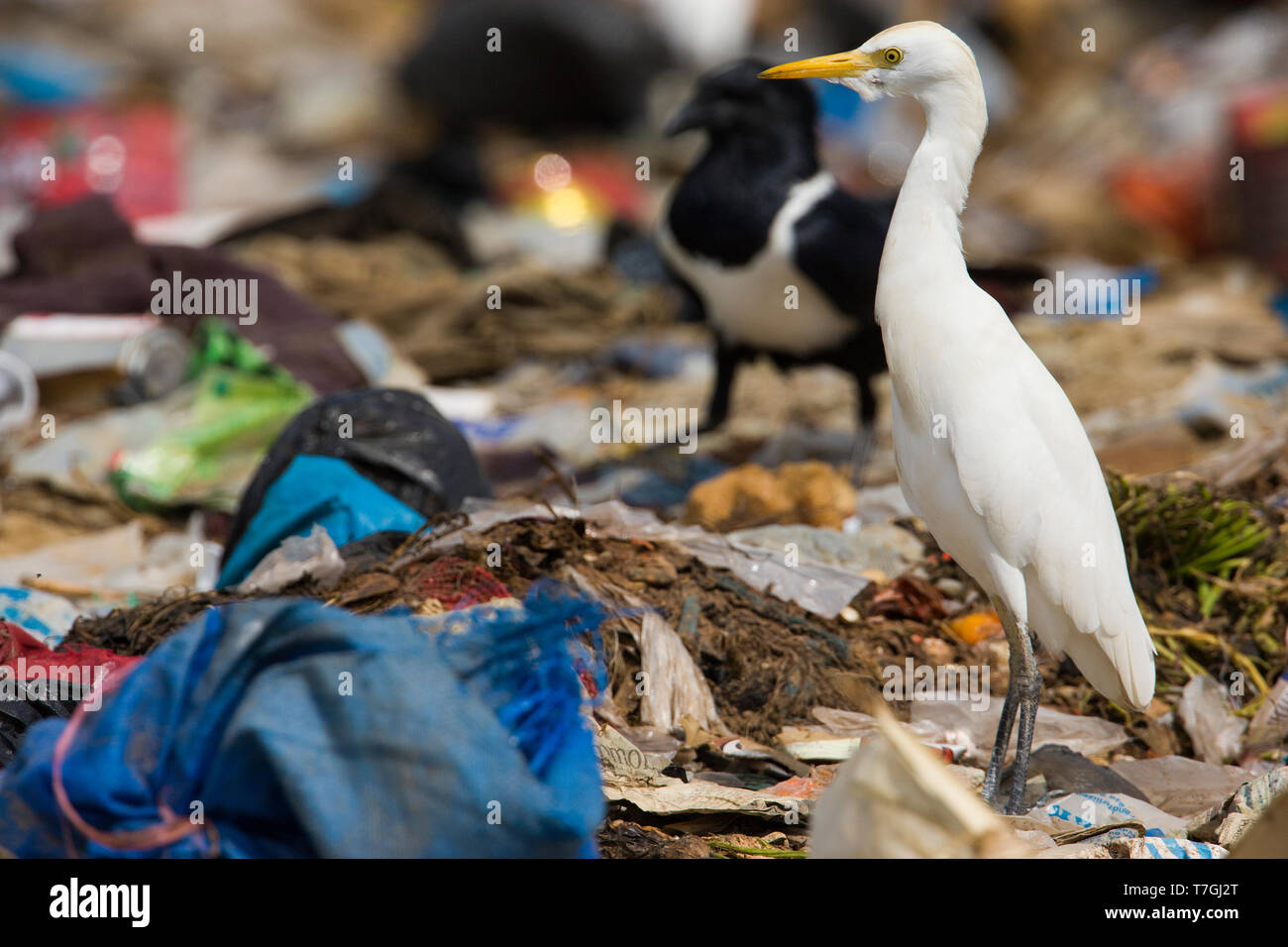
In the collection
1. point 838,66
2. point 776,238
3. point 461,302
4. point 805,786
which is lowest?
point 805,786

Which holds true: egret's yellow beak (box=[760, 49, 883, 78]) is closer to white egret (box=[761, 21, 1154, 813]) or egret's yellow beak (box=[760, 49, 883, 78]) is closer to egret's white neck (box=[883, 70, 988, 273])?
white egret (box=[761, 21, 1154, 813])

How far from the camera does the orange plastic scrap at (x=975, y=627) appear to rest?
3166 mm

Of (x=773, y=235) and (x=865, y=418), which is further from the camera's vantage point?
(x=865, y=418)

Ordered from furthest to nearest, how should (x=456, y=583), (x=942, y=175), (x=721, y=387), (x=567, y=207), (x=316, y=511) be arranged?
(x=567, y=207) < (x=721, y=387) < (x=316, y=511) < (x=456, y=583) < (x=942, y=175)

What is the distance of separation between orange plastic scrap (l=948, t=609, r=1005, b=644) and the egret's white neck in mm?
1090

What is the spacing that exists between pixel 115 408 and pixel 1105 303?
4308mm

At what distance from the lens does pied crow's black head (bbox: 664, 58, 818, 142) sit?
4359 millimetres

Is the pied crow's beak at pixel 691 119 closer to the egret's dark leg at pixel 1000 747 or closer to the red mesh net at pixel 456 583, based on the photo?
the red mesh net at pixel 456 583

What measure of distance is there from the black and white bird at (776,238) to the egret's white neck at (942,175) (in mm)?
1586

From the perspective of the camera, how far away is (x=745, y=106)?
440 cm

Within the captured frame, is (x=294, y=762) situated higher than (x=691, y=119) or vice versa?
(x=691, y=119)

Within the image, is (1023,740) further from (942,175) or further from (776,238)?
(776,238)

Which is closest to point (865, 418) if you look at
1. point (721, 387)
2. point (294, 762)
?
point (721, 387)

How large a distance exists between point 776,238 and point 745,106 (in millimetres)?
528
